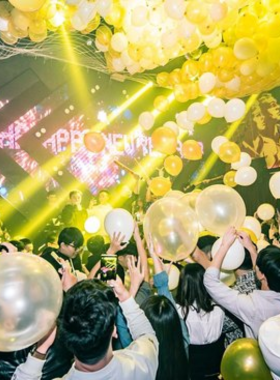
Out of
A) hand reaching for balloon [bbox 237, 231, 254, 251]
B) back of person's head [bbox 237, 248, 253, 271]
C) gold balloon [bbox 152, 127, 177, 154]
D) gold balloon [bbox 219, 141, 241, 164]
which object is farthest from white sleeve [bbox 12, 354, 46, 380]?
gold balloon [bbox 219, 141, 241, 164]

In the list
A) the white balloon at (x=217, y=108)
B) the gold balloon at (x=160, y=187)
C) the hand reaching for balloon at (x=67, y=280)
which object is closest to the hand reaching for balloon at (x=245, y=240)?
the hand reaching for balloon at (x=67, y=280)

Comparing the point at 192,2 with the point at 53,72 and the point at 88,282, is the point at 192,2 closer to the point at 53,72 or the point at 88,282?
the point at 88,282

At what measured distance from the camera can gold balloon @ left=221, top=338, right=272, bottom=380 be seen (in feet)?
4.94

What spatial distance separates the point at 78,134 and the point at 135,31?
3078 millimetres

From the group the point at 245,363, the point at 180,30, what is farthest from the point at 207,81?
the point at 245,363

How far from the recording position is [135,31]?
12.9ft

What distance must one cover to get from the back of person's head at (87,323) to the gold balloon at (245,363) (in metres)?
0.64

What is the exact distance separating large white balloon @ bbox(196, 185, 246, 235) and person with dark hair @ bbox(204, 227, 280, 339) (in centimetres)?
77

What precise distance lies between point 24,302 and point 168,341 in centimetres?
55

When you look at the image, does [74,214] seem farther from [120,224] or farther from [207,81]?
[120,224]

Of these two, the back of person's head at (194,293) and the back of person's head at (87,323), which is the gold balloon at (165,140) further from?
the back of person's head at (87,323)

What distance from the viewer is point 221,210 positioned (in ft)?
8.82

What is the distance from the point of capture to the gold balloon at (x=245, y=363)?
150 centimetres

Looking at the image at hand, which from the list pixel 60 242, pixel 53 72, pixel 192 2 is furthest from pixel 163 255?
pixel 53 72
